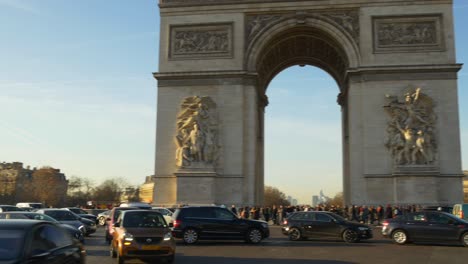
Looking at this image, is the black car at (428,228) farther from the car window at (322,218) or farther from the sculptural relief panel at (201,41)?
the sculptural relief panel at (201,41)

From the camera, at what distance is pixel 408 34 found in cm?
3456

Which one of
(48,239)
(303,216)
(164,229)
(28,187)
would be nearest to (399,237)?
(303,216)

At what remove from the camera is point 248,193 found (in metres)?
35.3

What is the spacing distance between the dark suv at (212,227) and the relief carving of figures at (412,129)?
1621 centimetres

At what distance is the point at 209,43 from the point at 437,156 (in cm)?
1766

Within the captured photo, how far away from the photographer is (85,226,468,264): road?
1497 cm

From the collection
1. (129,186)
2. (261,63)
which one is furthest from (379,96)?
(129,186)

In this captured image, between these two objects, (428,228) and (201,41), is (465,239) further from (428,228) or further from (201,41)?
(201,41)

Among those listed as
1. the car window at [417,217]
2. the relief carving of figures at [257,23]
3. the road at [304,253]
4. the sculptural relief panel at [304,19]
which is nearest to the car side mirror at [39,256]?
the road at [304,253]

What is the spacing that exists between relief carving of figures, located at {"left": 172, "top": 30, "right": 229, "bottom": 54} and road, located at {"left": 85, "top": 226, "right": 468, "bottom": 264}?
19029 mm

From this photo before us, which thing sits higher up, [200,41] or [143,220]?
[200,41]

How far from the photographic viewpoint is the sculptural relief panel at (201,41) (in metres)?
36.5

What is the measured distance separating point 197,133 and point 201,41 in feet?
23.4

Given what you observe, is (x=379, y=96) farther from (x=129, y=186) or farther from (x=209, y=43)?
(x=129, y=186)
